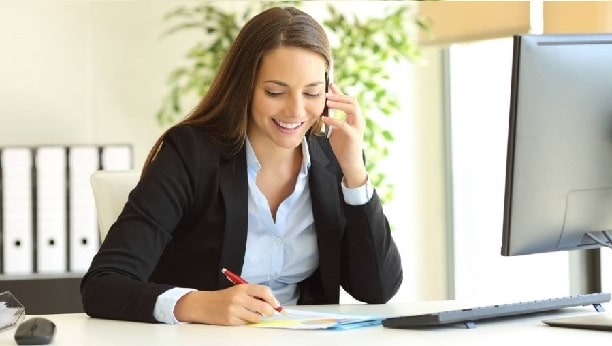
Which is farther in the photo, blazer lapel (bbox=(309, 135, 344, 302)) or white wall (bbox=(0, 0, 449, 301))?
white wall (bbox=(0, 0, 449, 301))

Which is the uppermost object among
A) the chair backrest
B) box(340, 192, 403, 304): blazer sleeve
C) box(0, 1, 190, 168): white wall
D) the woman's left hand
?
box(0, 1, 190, 168): white wall

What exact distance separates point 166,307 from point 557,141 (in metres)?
0.68

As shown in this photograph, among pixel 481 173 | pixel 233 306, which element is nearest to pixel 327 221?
pixel 233 306

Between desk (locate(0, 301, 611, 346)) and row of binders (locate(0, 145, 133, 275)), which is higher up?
row of binders (locate(0, 145, 133, 275))

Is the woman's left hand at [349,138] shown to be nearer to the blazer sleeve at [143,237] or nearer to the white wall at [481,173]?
the blazer sleeve at [143,237]

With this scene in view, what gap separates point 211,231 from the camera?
2209 millimetres

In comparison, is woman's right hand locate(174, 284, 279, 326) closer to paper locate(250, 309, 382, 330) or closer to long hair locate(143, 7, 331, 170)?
paper locate(250, 309, 382, 330)

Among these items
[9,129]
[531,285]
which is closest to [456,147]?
[531,285]

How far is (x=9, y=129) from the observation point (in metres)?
4.09

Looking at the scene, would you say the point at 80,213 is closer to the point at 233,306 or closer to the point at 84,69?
the point at 84,69

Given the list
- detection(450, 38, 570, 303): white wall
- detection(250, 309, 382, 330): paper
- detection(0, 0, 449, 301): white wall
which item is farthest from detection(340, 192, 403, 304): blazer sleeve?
detection(450, 38, 570, 303): white wall

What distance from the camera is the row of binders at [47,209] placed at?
374 centimetres

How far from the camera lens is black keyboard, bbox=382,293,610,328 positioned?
1.76 metres

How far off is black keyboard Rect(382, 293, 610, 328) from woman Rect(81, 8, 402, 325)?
0.42m
